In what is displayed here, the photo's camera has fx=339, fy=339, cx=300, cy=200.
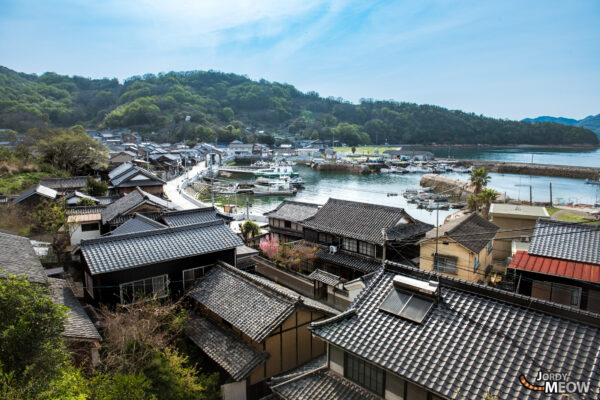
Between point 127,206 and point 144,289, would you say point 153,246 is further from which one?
point 127,206

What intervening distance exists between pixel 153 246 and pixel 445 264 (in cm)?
1259

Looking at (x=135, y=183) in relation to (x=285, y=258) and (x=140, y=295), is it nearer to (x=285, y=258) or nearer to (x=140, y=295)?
(x=285, y=258)

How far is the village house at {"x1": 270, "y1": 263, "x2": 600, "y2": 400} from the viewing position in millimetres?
5031

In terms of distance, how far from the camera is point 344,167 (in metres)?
80.1

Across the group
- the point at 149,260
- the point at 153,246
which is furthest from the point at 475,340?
the point at 153,246

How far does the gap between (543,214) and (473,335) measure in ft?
56.7

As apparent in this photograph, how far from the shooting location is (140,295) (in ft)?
34.8

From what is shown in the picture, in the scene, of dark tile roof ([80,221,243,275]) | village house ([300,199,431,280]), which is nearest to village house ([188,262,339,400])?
dark tile roof ([80,221,243,275])

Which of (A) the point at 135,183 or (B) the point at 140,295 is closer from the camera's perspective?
(B) the point at 140,295

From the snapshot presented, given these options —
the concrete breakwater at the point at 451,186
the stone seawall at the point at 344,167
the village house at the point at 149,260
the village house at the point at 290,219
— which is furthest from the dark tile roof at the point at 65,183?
the stone seawall at the point at 344,167

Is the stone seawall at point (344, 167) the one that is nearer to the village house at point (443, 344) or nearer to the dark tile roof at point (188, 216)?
the dark tile roof at point (188, 216)

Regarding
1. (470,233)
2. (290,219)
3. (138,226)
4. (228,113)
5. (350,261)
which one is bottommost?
(350,261)

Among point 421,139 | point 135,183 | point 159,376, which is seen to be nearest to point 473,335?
point 159,376

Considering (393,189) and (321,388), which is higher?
(321,388)
